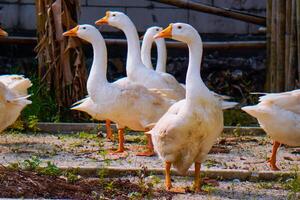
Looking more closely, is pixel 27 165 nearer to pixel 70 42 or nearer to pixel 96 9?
pixel 70 42

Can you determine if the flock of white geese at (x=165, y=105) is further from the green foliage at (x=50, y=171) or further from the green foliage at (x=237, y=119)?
the green foliage at (x=237, y=119)

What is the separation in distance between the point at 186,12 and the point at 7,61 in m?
3.01

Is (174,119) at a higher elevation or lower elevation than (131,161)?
higher

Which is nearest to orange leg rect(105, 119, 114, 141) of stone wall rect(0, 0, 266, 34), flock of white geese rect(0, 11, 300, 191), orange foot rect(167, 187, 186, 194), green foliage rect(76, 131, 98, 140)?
flock of white geese rect(0, 11, 300, 191)

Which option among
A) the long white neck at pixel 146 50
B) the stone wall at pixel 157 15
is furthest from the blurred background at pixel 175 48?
the long white neck at pixel 146 50

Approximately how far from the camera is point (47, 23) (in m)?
12.6

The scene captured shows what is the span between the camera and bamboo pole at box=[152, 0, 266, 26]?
13086mm

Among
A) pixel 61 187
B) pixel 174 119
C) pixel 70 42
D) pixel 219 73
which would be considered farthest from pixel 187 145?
pixel 219 73

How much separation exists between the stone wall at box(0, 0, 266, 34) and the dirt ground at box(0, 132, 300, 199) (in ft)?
10.4

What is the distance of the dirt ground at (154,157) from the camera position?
780 centimetres

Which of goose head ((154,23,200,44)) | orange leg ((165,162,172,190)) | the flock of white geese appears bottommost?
orange leg ((165,162,172,190))

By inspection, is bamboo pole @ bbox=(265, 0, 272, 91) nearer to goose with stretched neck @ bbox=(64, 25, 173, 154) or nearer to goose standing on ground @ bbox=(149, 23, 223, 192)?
goose with stretched neck @ bbox=(64, 25, 173, 154)

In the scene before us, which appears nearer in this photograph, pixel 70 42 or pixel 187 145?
pixel 187 145

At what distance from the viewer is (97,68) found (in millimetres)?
10258
